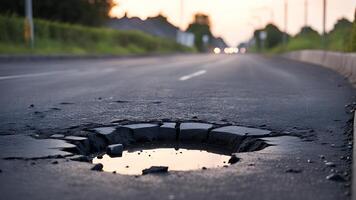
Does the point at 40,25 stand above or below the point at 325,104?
above

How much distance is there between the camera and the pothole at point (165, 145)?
12.8ft

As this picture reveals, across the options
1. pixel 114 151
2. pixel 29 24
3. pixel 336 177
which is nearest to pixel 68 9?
pixel 29 24

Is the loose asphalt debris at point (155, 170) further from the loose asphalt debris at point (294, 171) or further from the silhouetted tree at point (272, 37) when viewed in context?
the silhouetted tree at point (272, 37)

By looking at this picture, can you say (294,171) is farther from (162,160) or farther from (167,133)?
(167,133)

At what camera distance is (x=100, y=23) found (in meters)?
52.3

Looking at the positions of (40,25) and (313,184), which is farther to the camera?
(40,25)

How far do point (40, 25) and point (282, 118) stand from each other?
2824 centimetres

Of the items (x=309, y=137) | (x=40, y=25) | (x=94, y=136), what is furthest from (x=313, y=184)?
(x=40, y=25)

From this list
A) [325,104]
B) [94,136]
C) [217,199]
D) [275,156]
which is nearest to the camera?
[217,199]

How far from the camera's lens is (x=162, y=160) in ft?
13.4

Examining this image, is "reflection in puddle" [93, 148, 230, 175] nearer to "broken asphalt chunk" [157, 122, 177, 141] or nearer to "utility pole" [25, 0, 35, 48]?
"broken asphalt chunk" [157, 122, 177, 141]

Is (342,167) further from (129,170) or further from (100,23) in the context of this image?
(100,23)

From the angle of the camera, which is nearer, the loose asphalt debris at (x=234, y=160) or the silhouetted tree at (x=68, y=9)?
the loose asphalt debris at (x=234, y=160)

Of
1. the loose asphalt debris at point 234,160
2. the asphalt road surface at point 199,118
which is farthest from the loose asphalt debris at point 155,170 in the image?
the loose asphalt debris at point 234,160
